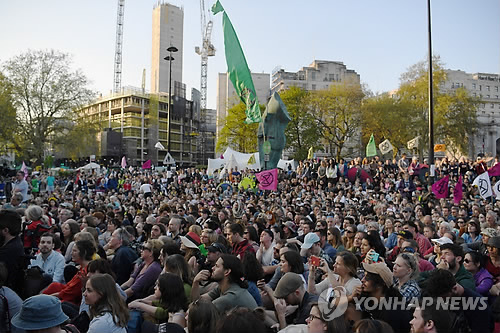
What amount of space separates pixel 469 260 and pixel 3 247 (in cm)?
539

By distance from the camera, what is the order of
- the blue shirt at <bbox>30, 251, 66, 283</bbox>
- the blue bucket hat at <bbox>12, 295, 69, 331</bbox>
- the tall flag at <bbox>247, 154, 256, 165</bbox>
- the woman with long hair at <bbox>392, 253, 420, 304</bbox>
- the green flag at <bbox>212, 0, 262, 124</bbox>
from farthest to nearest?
the tall flag at <bbox>247, 154, 256, 165</bbox>, the green flag at <bbox>212, 0, 262, 124</bbox>, the blue shirt at <bbox>30, 251, 66, 283</bbox>, the woman with long hair at <bbox>392, 253, 420, 304</bbox>, the blue bucket hat at <bbox>12, 295, 69, 331</bbox>

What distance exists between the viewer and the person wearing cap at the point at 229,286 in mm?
3928

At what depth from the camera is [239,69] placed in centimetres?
2092

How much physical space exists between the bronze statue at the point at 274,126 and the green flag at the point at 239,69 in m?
1.57

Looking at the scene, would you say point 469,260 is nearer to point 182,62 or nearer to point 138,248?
point 138,248

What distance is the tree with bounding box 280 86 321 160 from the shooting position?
160 feet

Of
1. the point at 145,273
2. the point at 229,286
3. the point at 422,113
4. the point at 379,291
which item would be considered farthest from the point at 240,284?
the point at 422,113

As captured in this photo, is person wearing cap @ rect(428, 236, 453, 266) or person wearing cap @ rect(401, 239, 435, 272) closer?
person wearing cap @ rect(401, 239, 435, 272)

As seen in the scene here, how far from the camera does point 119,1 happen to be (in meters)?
101

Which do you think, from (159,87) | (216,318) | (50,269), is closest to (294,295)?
(216,318)

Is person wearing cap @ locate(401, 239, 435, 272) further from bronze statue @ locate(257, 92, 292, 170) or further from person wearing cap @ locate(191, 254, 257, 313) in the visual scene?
bronze statue @ locate(257, 92, 292, 170)

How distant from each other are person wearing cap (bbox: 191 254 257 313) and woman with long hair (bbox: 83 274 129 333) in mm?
790

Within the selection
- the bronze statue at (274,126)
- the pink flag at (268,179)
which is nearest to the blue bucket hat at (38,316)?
the pink flag at (268,179)

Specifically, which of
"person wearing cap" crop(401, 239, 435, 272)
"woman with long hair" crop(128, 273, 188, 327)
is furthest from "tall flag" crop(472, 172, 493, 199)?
"woman with long hair" crop(128, 273, 188, 327)
